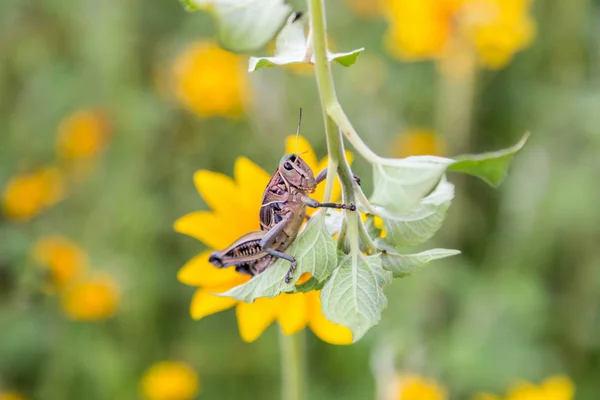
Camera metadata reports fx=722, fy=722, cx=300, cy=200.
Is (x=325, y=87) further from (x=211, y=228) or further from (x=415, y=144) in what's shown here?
(x=415, y=144)

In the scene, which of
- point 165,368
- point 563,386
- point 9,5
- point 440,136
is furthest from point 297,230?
point 9,5

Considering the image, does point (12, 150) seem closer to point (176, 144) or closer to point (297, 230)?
point (176, 144)

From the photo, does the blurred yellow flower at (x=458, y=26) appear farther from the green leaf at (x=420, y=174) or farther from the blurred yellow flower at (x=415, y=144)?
the green leaf at (x=420, y=174)

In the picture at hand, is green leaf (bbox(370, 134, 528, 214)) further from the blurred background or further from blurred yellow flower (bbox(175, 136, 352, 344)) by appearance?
the blurred background

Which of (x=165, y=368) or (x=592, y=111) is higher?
(x=592, y=111)

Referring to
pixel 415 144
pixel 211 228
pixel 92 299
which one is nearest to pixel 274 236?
pixel 211 228

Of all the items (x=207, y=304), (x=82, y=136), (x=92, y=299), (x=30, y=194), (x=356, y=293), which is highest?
(x=82, y=136)

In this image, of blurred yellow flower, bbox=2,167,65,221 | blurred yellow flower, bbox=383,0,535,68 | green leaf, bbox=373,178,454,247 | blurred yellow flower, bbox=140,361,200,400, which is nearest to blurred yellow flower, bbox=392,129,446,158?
blurred yellow flower, bbox=383,0,535,68
